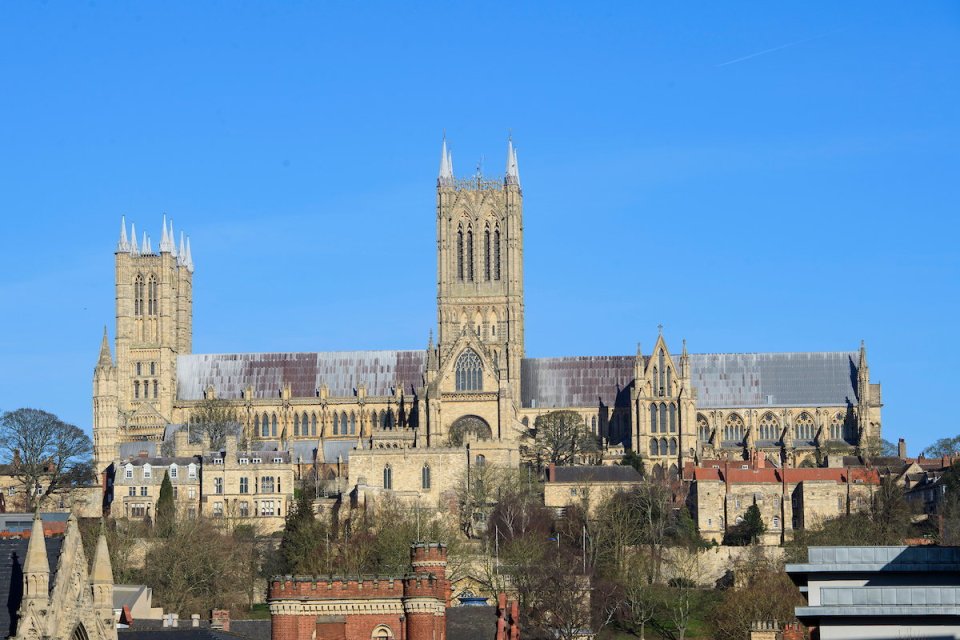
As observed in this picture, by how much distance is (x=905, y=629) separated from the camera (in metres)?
46.9

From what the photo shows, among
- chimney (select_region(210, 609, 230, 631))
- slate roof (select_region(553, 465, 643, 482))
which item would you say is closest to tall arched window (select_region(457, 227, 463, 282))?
slate roof (select_region(553, 465, 643, 482))

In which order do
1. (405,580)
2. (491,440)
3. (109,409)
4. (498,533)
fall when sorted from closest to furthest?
1. (405,580)
2. (498,533)
3. (491,440)
4. (109,409)

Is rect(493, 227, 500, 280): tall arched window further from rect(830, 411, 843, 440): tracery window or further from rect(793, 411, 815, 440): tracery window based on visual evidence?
rect(830, 411, 843, 440): tracery window

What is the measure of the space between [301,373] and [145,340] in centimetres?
1093

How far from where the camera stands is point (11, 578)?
159 feet

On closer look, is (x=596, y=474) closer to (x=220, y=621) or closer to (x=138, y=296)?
(x=138, y=296)

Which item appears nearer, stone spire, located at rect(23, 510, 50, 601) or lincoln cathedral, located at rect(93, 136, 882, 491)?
stone spire, located at rect(23, 510, 50, 601)

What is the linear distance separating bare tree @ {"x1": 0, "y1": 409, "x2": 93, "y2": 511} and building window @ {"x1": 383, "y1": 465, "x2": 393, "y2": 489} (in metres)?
18.8

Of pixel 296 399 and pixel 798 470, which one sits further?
pixel 296 399

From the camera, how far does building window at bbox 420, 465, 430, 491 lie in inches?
4921

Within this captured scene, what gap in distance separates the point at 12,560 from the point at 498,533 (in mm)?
65559

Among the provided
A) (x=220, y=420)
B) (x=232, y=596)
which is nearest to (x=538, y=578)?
(x=232, y=596)

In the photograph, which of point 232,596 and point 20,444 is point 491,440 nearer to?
point 20,444

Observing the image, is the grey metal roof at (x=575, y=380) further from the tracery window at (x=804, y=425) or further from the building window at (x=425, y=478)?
the building window at (x=425, y=478)
